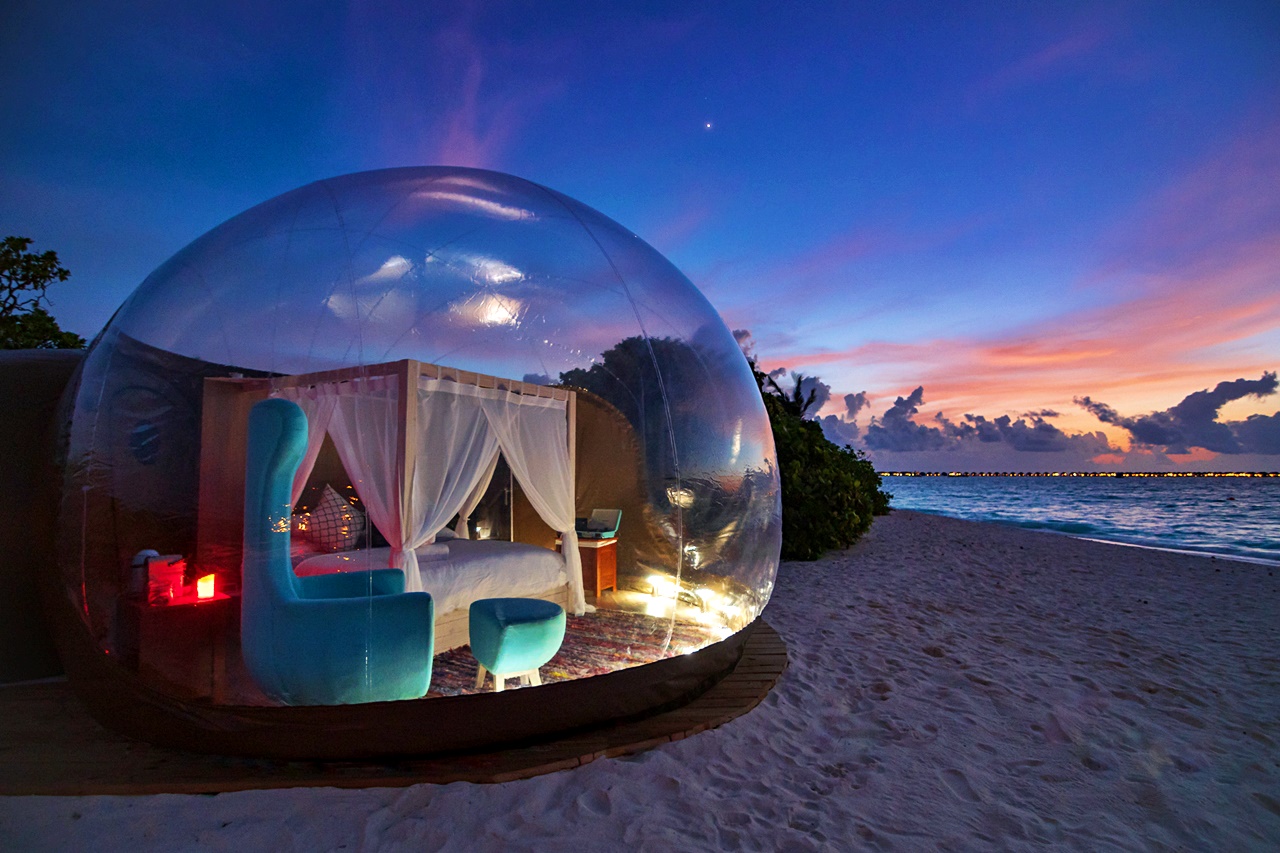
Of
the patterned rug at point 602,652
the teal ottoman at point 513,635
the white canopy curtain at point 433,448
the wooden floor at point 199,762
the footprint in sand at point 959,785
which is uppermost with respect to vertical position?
the white canopy curtain at point 433,448

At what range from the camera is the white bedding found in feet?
15.0

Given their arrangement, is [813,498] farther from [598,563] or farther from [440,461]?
[440,461]

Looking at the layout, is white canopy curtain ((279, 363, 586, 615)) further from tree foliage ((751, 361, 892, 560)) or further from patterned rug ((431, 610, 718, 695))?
tree foliage ((751, 361, 892, 560))

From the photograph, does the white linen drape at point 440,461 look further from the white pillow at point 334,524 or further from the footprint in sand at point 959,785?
the footprint in sand at point 959,785

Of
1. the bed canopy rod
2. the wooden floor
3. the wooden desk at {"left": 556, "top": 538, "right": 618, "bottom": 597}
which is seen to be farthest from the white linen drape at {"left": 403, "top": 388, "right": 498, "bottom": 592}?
the wooden floor

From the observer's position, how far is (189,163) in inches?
405

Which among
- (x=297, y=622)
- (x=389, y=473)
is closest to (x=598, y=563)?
(x=389, y=473)

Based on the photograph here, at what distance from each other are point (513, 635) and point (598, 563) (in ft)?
6.49

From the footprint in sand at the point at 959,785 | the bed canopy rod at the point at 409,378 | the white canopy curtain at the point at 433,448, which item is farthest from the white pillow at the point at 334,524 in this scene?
the footprint in sand at the point at 959,785

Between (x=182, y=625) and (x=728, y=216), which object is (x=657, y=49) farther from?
(x=182, y=625)

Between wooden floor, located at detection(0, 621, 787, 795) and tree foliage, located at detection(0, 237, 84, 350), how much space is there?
8.82 metres

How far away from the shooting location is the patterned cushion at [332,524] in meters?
3.49

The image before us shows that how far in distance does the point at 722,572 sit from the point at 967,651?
259 centimetres

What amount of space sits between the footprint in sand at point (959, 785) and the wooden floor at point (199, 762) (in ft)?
3.78
